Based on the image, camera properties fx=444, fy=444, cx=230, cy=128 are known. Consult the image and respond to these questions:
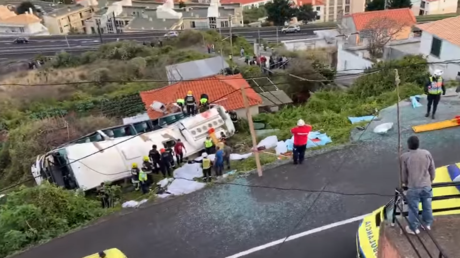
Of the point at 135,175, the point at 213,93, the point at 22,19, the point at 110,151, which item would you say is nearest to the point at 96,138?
the point at 110,151

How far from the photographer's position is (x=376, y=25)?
34.8 metres

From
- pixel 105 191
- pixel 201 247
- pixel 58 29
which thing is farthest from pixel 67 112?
pixel 58 29

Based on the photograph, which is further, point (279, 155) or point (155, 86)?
point (155, 86)

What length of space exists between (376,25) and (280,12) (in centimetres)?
3501

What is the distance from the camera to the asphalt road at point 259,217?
953 centimetres

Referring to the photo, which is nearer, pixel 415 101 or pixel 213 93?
pixel 415 101

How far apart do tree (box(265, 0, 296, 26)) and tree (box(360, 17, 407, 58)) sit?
33.9 meters

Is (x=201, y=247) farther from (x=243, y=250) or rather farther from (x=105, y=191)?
(x=105, y=191)

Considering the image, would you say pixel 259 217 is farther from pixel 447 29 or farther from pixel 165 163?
pixel 447 29

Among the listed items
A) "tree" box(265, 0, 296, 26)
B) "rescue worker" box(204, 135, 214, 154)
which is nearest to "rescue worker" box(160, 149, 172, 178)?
"rescue worker" box(204, 135, 214, 154)

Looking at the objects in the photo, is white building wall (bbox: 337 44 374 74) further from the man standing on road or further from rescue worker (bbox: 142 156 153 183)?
the man standing on road

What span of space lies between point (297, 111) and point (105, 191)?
9517 mm

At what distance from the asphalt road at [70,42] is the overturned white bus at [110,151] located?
124ft

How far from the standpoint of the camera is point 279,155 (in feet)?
44.1
